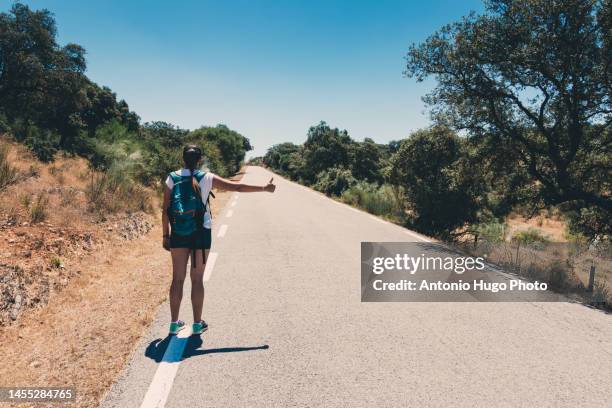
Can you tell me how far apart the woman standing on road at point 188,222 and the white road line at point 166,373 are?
189 mm

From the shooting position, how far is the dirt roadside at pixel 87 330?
2.96m

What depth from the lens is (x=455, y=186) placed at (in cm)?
1448

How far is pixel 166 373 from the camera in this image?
2.98 m

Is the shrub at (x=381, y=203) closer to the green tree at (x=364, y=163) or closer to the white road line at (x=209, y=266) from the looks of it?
the white road line at (x=209, y=266)

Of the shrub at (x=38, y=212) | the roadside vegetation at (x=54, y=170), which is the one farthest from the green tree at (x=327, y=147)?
the shrub at (x=38, y=212)

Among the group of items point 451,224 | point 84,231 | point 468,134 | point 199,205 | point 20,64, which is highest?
point 20,64

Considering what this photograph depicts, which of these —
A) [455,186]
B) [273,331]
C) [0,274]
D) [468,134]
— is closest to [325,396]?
[273,331]

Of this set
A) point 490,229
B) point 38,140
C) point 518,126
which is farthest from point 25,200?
point 490,229

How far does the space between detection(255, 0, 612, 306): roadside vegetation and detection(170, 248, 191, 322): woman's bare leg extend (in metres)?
6.50

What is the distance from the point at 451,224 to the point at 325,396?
46.1 feet

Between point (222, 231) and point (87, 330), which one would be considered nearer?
point (87, 330)

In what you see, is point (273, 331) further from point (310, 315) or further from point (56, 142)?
point (56, 142)

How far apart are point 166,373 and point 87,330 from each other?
4.86 feet

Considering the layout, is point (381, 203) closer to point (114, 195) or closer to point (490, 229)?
point (490, 229)
